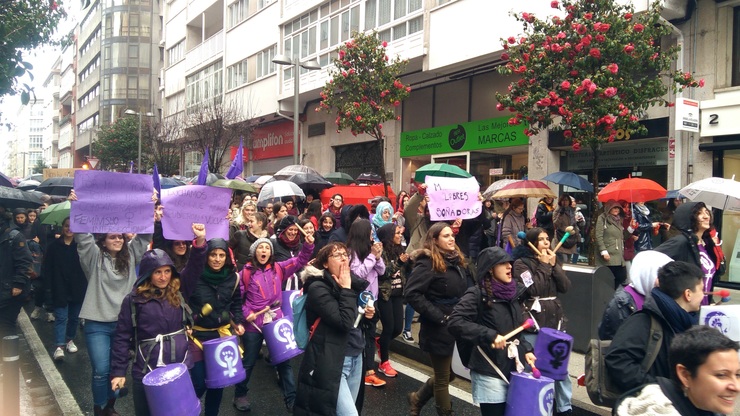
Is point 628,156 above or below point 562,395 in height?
above

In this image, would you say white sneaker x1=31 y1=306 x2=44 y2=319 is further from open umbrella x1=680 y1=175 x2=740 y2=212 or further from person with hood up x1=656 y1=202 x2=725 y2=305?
open umbrella x1=680 y1=175 x2=740 y2=212

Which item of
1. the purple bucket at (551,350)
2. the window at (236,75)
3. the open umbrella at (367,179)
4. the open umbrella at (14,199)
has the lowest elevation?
the purple bucket at (551,350)

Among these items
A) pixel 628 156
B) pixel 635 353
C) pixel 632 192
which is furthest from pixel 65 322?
pixel 628 156

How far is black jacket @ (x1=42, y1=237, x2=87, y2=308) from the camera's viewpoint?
6.95 metres

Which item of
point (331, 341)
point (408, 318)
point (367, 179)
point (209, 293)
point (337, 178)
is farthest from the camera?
point (337, 178)

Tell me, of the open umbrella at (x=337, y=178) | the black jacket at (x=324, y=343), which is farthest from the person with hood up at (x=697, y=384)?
the open umbrella at (x=337, y=178)

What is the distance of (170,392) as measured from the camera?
372 cm

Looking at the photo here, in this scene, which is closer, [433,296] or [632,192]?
[433,296]

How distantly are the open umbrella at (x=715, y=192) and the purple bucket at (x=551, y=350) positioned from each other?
3835 mm

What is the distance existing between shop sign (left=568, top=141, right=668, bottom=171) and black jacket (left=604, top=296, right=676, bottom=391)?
1012cm

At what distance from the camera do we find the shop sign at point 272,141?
25.5 metres

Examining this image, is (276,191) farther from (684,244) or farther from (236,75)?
(236,75)

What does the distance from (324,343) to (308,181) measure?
9.36 meters

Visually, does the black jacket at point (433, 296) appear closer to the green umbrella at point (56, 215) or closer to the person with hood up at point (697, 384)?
the person with hood up at point (697, 384)
